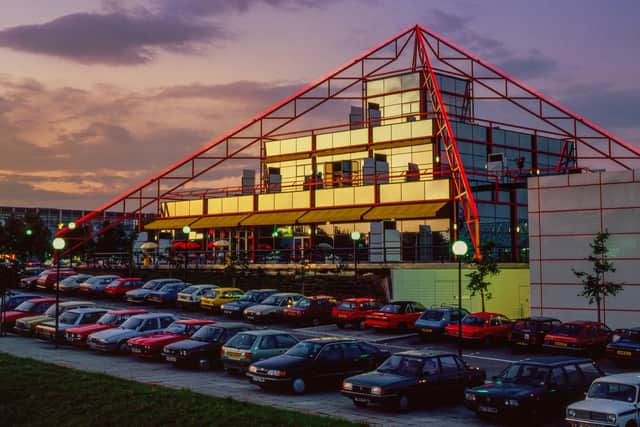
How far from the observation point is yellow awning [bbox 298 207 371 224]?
57156 millimetres

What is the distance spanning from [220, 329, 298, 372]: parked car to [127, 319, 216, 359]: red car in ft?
10.8

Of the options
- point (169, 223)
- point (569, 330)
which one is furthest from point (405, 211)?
point (569, 330)

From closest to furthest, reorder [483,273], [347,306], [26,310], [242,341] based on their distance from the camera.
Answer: [242,341], [26,310], [347,306], [483,273]

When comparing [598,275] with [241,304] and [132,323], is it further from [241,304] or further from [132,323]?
[132,323]

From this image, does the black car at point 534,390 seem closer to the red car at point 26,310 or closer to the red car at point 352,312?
the red car at point 352,312

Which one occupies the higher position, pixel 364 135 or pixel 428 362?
pixel 364 135

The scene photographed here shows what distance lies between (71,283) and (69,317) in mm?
19323

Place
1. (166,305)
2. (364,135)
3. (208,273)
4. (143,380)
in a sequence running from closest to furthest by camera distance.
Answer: (143,380), (166,305), (208,273), (364,135)

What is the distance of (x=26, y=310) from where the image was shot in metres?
35.5

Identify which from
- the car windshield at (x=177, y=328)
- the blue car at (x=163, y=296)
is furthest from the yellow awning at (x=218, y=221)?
the car windshield at (x=177, y=328)

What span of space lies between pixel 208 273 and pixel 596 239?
30.3 meters

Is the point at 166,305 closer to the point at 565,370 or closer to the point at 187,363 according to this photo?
the point at 187,363

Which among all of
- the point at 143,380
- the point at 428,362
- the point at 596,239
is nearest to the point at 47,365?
the point at 143,380

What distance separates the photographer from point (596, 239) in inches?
1388
